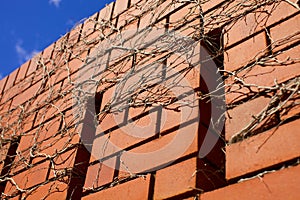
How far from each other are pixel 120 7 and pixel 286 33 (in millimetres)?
1260

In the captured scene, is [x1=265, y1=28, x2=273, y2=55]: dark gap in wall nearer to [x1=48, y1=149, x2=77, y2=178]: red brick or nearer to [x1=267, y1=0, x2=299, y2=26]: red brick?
Answer: [x1=267, y1=0, x2=299, y2=26]: red brick

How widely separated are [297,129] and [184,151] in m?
0.40

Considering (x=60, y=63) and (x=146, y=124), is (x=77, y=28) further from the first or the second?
(x=146, y=124)

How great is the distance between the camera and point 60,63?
272cm

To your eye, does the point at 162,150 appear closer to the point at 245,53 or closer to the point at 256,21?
the point at 245,53

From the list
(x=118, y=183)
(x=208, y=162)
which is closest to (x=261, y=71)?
Answer: (x=208, y=162)

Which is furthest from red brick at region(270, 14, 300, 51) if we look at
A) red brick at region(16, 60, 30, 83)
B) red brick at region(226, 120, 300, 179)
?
red brick at region(16, 60, 30, 83)

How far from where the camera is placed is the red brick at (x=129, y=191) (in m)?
1.47

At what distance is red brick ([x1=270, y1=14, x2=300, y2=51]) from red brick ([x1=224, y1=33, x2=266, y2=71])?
44 mm

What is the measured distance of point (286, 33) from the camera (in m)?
1.43

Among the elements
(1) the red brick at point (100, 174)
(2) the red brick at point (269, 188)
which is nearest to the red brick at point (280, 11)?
(2) the red brick at point (269, 188)

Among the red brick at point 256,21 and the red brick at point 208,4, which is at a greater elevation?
the red brick at point 208,4

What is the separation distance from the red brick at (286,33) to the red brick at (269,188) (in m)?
0.46

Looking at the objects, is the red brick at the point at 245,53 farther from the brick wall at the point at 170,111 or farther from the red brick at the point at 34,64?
the red brick at the point at 34,64
